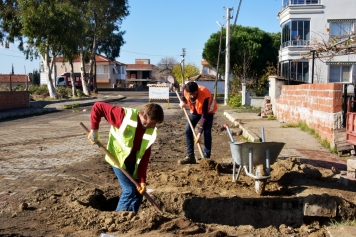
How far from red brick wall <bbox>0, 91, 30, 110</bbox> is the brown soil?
16.3 metres

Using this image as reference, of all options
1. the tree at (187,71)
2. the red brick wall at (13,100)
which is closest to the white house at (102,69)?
the tree at (187,71)

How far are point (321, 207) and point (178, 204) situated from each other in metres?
1.78

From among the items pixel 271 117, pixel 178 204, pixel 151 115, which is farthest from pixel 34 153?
pixel 271 117

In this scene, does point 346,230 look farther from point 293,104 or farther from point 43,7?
point 43,7

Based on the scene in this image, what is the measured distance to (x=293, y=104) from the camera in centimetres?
1457

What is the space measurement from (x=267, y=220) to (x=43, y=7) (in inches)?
1117

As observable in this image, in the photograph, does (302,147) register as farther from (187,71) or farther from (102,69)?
(187,71)

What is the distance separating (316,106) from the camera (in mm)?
11477

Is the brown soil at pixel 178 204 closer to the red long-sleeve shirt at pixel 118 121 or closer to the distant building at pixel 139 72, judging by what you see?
the red long-sleeve shirt at pixel 118 121

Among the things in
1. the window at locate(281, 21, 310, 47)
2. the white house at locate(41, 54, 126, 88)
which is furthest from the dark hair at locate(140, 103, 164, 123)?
the white house at locate(41, 54, 126, 88)

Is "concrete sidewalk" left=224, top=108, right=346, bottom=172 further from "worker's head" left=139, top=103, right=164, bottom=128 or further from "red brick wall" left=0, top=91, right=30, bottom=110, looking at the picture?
"red brick wall" left=0, top=91, right=30, bottom=110

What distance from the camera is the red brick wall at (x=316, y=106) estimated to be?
9945 millimetres

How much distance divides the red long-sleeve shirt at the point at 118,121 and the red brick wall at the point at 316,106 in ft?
19.0

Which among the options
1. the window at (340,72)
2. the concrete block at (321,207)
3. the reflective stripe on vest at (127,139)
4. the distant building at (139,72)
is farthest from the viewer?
the distant building at (139,72)
